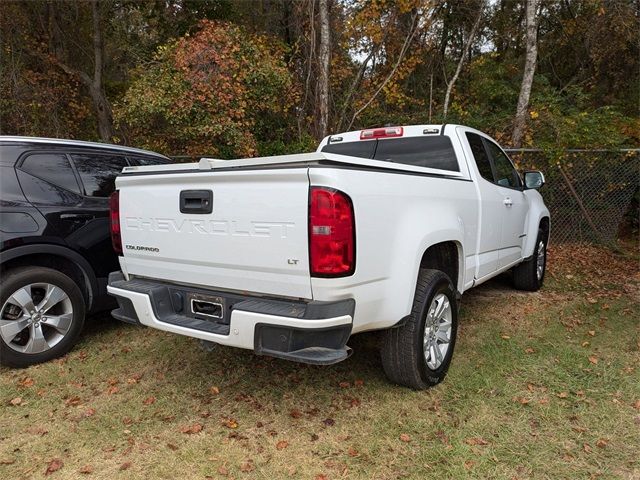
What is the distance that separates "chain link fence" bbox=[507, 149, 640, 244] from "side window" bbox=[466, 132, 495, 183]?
3503 mm

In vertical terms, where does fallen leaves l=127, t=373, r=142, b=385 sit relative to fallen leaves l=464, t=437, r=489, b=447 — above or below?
below

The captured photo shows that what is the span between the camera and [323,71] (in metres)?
9.37

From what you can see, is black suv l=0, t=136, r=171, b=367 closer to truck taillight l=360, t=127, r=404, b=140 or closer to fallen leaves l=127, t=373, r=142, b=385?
fallen leaves l=127, t=373, r=142, b=385

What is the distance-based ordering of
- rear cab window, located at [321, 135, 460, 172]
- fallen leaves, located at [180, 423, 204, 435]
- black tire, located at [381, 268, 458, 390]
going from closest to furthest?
fallen leaves, located at [180, 423, 204, 435] < black tire, located at [381, 268, 458, 390] < rear cab window, located at [321, 135, 460, 172]

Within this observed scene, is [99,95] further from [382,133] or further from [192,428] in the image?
[192,428]

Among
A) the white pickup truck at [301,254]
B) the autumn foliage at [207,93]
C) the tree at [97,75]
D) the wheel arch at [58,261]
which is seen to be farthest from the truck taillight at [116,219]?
the tree at [97,75]

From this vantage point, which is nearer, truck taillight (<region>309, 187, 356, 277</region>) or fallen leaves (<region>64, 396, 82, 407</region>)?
truck taillight (<region>309, 187, 356, 277</region>)

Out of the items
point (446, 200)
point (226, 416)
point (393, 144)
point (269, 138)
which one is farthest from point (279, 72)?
point (226, 416)

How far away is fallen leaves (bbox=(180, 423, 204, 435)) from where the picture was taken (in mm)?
2902

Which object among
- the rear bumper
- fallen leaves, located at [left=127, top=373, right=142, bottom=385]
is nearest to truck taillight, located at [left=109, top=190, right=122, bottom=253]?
the rear bumper

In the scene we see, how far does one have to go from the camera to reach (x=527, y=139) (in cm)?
859

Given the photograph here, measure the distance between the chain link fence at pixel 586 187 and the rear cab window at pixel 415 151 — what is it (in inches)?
161

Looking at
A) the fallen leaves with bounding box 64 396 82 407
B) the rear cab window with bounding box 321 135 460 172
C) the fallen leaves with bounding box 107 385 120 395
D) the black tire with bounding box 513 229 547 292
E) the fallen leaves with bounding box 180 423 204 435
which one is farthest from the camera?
the black tire with bounding box 513 229 547 292

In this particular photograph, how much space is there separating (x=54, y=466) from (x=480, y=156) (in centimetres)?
410
